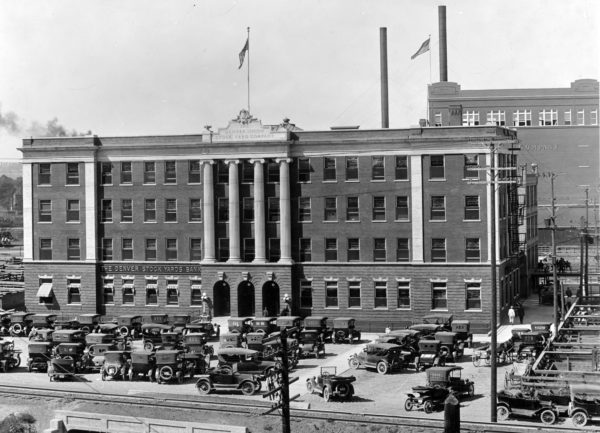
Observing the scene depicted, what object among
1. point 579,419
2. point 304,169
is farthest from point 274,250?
point 579,419

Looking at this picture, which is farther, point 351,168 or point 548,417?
point 351,168

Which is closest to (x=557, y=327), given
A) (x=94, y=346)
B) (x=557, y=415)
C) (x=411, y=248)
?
(x=411, y=248)

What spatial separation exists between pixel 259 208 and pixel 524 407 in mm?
33567

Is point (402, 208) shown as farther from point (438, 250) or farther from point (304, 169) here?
point (304, 169)

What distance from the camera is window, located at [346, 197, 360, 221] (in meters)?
65.4

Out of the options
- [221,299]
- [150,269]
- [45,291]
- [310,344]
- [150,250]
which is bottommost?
[310,344]

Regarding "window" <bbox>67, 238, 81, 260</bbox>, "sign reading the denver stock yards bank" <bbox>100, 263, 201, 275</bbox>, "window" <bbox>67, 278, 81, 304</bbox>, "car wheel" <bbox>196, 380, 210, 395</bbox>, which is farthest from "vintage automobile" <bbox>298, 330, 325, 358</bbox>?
"window" <bbox>67, 238, 81, 260</bbox>

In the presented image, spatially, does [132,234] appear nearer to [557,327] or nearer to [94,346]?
[94,346]

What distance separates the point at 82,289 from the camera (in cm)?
7000

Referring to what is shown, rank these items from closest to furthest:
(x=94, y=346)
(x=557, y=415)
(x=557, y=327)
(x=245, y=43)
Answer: (x=557, y=415)
(x=94, y=346)
(x=557, y=327)
(x=245, y=43)

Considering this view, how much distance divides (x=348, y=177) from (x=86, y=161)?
67.4ft

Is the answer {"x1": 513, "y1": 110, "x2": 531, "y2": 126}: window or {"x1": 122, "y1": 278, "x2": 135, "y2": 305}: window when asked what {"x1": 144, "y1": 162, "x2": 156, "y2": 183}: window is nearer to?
{"x1": 122, "y1": 278, "x2": 135, "y2": 305}: window

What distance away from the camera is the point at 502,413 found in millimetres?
36500

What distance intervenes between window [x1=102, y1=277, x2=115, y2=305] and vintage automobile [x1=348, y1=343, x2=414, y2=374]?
91.0 feet
